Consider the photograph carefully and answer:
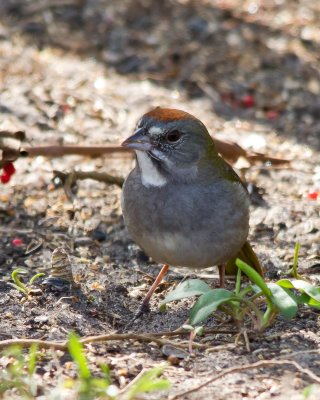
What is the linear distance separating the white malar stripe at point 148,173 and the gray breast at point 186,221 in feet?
0.10

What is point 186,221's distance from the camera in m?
4.57

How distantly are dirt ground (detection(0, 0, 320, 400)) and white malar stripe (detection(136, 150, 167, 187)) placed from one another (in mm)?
698

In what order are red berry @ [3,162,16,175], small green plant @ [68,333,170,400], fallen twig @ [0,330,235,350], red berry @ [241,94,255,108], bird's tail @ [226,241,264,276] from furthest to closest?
red berry @ [241,94,255,108], red berry @ [3,162,16,175], bird's tail @ [226,241,264,276], fallen twig @ [0,330,235,350], small green plant @ [68,333,170,400]

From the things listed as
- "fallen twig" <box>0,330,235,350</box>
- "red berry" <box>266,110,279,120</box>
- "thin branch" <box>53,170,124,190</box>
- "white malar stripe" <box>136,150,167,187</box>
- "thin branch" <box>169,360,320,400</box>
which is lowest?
"red berry" <box>266,110,279,120</box>

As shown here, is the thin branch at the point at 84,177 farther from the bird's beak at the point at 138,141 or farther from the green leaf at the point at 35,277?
the bird's beak at the point at 138,141

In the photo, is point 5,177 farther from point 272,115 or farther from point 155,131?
point 272,115

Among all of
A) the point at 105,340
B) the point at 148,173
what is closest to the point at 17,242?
the point at 148,173

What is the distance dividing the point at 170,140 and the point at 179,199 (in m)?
0.32

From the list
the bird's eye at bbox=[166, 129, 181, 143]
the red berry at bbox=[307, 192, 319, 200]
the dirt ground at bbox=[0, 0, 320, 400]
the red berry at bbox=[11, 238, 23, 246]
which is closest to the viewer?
the dirt ground at bbox=[0, 0, 320, 400]

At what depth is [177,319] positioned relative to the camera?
4633 mm

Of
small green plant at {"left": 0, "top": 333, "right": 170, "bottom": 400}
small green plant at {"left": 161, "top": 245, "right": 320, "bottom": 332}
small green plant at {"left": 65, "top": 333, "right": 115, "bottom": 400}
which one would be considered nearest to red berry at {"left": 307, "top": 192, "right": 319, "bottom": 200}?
small green plant at {"left": 161, "top": 245, "right": 320, "bottom": 332}

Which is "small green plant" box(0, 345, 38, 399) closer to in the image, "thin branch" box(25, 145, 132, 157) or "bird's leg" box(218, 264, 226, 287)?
"bird's leg" box(218, 264, 226, 287)

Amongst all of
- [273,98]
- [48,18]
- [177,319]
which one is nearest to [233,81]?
[273,98]

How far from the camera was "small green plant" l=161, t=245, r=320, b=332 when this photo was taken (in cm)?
393
